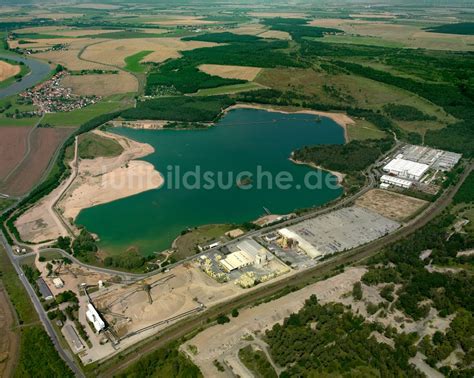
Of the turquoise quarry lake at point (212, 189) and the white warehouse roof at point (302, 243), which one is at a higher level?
the white warehouse roof at point (302, 243)

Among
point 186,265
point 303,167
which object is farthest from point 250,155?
point 186,265

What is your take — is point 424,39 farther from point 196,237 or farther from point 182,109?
point 196,237

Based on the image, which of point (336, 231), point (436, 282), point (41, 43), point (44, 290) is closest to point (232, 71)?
point (336, 231)

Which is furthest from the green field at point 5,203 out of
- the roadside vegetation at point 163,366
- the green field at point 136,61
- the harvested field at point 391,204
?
the green field at point 136,61

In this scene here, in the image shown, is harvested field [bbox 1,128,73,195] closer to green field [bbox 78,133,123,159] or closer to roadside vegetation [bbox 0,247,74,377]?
green field [bbox 78,133,123,159]

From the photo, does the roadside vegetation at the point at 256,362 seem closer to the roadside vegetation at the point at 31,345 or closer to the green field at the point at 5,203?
the roadside vegetation at the point at 31,345
